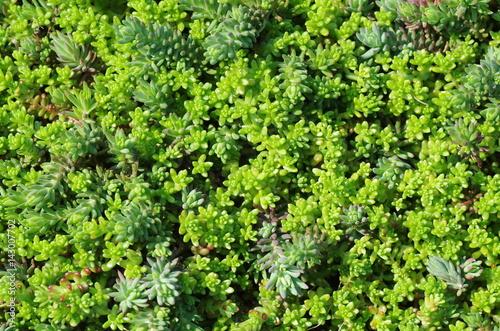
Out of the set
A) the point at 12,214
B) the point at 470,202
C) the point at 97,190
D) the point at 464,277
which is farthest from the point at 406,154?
the point at 12,214

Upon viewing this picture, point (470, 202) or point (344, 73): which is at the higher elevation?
point (344, 73)

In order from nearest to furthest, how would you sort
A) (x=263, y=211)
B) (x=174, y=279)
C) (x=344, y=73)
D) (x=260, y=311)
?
(x=174, y=279) → (x=260, y=311) → (x=263, y=211) → (x=344, y=73)

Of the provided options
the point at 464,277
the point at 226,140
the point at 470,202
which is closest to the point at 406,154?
the point at 470,202

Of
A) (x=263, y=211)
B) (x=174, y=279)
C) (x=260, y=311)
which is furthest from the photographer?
(x=263, y=211)

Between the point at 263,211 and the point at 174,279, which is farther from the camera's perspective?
the point at 263,211

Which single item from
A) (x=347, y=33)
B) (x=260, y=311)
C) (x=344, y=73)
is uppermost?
(x=347, y=33)

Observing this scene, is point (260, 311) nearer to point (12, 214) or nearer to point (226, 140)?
point (226, 140)
